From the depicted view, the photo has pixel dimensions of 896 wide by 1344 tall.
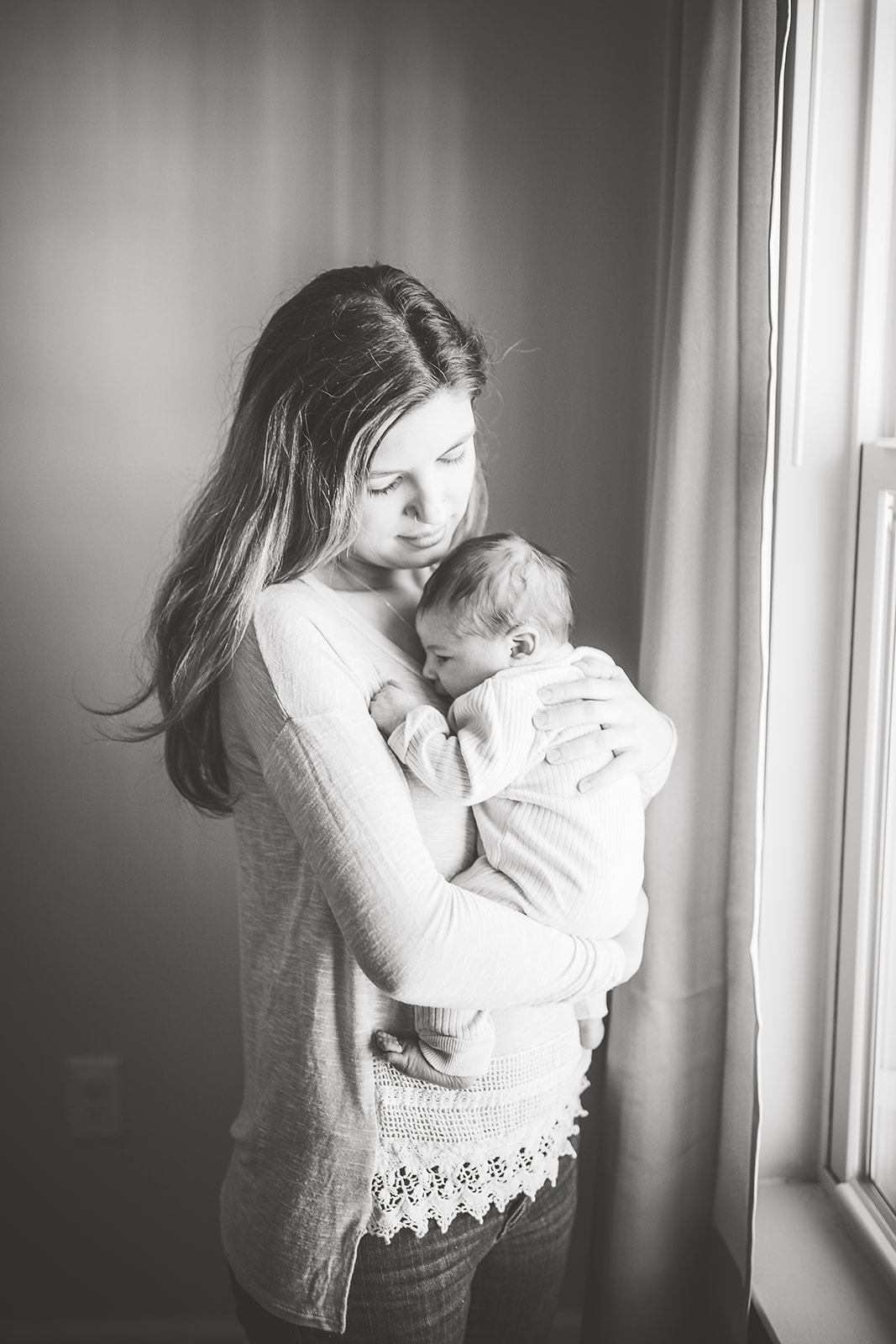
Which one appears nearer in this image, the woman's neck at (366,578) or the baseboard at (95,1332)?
the woman's neck at (366,578)

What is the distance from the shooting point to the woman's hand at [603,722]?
1.13 metres

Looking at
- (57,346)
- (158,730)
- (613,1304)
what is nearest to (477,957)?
(158,730)

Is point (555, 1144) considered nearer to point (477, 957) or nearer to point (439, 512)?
point (477, 957)

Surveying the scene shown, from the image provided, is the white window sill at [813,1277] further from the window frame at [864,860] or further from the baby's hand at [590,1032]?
the baby's hand at [590,1032]

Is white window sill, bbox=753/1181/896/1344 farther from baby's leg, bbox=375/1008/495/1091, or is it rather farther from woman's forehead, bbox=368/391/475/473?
woman's forehead, bbox=368/391/475/473

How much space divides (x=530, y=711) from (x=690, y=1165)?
742 mm

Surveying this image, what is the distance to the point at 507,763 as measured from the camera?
107cm

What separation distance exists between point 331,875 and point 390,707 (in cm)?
20

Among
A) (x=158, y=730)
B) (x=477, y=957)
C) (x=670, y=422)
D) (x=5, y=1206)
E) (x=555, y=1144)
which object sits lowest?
(x=5, y=1206)

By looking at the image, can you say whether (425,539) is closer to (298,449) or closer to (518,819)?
(298,449)

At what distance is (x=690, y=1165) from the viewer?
56.3 inches

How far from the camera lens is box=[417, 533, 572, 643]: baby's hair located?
1.17 meters

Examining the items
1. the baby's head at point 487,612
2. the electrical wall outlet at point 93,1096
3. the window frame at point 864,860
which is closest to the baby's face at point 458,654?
the baby's head at point 487,612

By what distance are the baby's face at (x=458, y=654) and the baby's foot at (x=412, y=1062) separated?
0.37 meters
